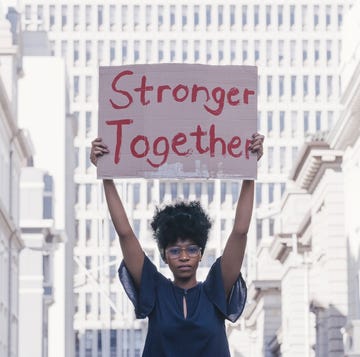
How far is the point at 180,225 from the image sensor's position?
847cm

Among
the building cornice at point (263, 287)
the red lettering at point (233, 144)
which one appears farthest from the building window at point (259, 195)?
the red lettering at point (233, 144)

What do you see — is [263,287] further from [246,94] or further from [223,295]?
[223,295]

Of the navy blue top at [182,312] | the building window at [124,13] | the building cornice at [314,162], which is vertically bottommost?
the navy blue top at [182,312]

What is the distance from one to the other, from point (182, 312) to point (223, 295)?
22cm

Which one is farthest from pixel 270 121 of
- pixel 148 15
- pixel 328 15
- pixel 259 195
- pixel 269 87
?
pixel 148 15

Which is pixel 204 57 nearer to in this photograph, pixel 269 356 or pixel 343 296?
pixel 269 356

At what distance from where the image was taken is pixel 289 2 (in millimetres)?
158000

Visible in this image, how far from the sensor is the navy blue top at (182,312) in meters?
8.23

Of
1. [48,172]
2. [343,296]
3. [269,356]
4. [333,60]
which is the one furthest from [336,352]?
[333,60]

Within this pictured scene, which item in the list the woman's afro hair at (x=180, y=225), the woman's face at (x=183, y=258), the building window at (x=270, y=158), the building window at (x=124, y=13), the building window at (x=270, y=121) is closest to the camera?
the woman's face at (x=183, y=258)

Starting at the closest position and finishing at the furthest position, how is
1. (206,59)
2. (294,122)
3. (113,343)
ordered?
(113,343) → (294,122) → (206,59)

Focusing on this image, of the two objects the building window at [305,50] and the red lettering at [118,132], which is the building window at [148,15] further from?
the red lettering at [118,132]

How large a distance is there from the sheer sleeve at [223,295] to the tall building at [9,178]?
4998 cm

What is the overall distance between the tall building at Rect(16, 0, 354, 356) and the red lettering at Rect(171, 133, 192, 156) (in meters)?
141
